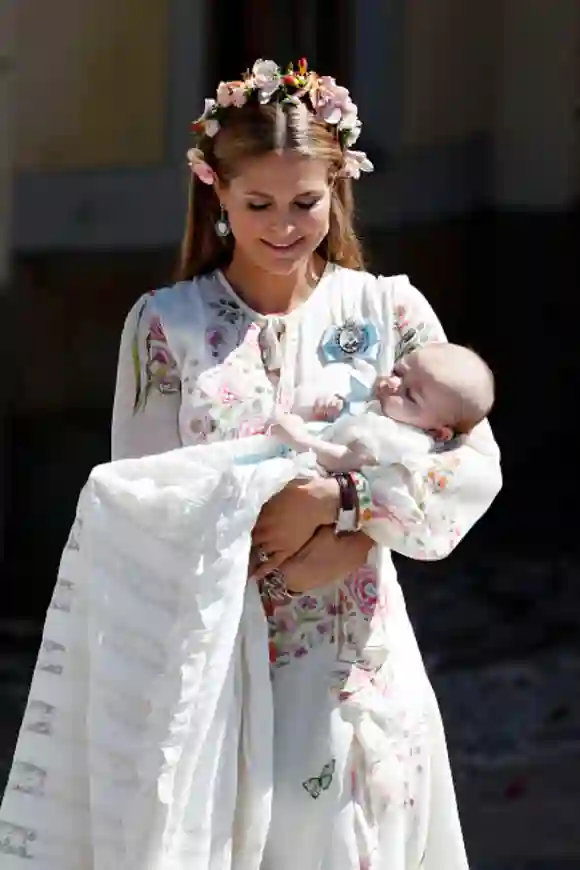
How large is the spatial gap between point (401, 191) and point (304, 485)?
7.94 m

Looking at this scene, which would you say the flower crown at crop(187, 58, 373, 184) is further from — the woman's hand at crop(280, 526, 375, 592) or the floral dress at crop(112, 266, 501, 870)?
the woman's hand at crop(280, 526, 375, 592)

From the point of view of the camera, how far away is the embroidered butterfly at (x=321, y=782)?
2.80 m

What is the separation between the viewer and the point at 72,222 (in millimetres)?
9406

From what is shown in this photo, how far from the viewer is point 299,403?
2.87 meters

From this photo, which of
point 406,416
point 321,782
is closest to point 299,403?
point 406,416

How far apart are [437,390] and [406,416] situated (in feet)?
0.20

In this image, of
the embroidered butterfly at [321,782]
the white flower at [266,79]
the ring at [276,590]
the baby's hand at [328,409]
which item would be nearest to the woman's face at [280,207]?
the white flower at [266,79]

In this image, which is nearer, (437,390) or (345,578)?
(437,390)

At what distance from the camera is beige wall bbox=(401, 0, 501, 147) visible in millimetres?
10391

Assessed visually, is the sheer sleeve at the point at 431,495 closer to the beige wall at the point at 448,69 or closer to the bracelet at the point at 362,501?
the bracelet at the point at 362,501

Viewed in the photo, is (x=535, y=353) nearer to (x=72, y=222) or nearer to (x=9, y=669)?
(x=72, y=222)

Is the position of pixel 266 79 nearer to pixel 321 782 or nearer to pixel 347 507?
pixel 347 507

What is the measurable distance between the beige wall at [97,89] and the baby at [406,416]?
21.5 ft

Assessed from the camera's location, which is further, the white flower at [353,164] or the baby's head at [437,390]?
the white flower at [353,164]
